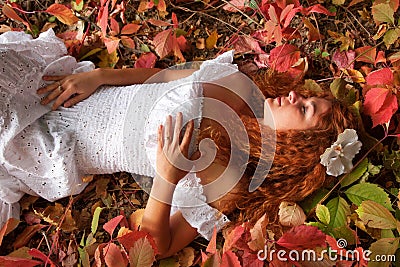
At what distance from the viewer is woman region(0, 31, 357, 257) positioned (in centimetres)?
130

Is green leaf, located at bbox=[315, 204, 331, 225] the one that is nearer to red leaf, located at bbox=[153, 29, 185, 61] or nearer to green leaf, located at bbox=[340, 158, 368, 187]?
green leaf, located at bbox=[340, 158, 368, 187]

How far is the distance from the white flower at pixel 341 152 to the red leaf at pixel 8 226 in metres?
0.86

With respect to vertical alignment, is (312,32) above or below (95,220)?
above

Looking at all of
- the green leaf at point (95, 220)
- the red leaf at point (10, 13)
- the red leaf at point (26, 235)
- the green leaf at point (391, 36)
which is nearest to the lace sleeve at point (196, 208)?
the green leaf at point (95, 220)

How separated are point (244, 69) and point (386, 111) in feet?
1.48

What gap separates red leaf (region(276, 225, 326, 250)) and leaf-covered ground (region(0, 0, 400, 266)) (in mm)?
73

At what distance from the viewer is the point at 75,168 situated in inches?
55.9

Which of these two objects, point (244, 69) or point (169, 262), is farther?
point (244, 69)

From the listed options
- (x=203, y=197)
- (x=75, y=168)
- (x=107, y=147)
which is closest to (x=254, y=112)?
(x=203, y=197)

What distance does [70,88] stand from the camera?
1.41m

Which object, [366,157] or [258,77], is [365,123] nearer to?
[366,157]

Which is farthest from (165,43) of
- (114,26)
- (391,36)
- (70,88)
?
(391,36)

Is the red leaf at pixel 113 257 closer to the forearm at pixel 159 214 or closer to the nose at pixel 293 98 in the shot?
the forearm at pixel 159 214

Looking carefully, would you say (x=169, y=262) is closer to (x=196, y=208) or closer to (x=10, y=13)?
(x=196, y=208)
